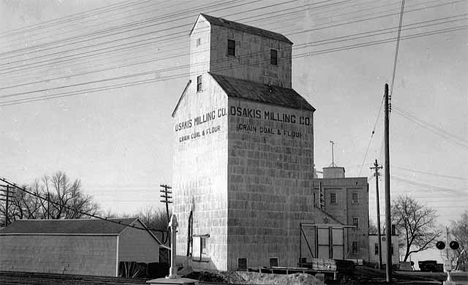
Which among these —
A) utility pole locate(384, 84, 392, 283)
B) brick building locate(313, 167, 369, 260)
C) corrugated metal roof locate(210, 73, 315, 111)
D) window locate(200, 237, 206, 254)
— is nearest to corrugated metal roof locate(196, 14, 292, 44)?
corrugated metal roof locate(210, 73, 315, 111)

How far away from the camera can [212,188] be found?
37094 millimetres

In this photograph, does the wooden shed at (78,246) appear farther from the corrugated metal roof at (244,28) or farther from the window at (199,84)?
the corrugated metal roof at (244,28)

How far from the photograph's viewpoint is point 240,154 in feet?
119

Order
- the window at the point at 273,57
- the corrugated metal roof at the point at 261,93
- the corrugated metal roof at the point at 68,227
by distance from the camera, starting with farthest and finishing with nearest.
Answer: the corrugated metal roof at the point at 68,227 < the window at the point at 273,57 < the corrugated metal roof at the point at 261,93

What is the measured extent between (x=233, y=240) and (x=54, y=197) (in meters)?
58.7

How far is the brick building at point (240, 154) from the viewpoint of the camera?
36.2 m

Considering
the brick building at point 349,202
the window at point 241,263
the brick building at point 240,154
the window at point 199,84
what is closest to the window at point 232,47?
the brick building at point 240,154

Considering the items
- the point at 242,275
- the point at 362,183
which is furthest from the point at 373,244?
the point at 242,275

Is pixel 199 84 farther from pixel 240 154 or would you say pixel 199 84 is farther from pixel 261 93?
pixel 240 154

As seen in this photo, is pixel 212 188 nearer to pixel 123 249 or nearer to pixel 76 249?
pixel 123 249

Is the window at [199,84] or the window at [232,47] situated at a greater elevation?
the window at [232,47]

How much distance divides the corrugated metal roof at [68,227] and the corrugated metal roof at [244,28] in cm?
1599

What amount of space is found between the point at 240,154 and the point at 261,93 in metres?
4.70

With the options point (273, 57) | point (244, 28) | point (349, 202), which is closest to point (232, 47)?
point (244, 28)
